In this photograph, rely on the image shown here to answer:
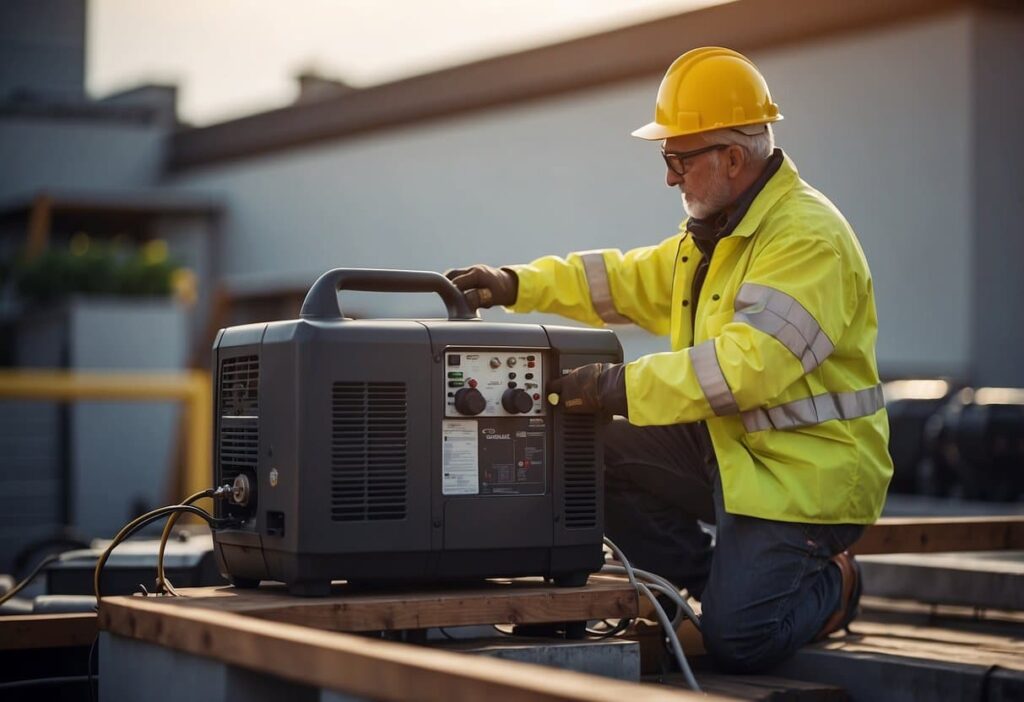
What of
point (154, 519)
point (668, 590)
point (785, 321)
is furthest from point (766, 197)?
point (154, 519)

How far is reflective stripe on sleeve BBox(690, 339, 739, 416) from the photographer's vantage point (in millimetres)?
3570

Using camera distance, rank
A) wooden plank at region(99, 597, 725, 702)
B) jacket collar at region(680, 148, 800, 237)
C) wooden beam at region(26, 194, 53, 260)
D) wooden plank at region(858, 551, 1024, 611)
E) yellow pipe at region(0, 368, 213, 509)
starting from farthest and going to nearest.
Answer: wooden beam at region(26, 194, 53, 260)
yellow pipe at region(0, 368, 213, 509)
wooden plank at region(858, 551, 1024, 611)
jacket collar at region(680, 148, 800, 237)
wooden plank at region(99, 597, 725, 702)

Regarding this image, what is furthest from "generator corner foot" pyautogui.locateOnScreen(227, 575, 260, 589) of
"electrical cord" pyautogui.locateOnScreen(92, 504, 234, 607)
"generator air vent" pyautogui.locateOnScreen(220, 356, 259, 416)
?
"generator air vent" pyautogui.locateOnScreen(220, 356, 259, 416)

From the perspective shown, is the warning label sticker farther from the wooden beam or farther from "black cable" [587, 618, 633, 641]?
the wooden beam

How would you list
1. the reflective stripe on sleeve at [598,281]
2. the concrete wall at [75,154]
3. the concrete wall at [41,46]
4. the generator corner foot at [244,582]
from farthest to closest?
1. the concrete wall at [41,46]
2. the concrete wall at [75,154]
3. the reflective stripe on sleeve at [598,281]
4. the generator corner foot at [244,582]

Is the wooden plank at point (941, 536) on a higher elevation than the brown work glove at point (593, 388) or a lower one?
lower

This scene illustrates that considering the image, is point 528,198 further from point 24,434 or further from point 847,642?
point 847,642

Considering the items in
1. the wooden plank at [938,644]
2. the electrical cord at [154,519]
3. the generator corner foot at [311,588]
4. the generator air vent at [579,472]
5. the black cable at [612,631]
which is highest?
the generator air vent at [579,472]

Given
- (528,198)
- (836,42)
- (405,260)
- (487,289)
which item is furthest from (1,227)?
(487,289)

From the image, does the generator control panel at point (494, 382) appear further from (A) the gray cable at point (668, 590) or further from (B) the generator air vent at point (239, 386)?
(A) the gray cable at point (668, 590)

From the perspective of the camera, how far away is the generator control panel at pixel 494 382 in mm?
3393

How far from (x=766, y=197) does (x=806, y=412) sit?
553mm

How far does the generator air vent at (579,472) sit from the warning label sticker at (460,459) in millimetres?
239

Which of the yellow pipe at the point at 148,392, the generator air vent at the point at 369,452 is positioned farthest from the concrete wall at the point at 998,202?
the generator air vent at the point at 369,452
